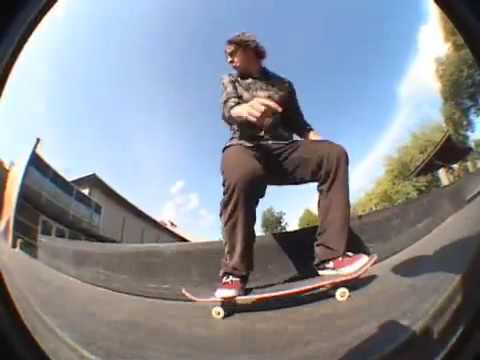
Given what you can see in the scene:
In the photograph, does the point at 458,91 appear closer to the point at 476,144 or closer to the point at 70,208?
the point at 476,144

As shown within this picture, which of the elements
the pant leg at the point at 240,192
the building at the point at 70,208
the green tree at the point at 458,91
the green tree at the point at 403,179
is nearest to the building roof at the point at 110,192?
the building at the point at 70,208

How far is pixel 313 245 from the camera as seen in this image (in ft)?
2.46

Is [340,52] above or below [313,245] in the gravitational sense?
above

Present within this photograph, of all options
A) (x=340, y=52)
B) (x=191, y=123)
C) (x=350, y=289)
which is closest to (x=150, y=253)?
(x=191, y=123)

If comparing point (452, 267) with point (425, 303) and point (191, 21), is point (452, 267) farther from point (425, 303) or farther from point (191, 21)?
point (191, 21)

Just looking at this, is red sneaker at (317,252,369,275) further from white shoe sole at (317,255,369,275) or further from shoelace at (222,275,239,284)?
shoelace at (222,275,239,284)

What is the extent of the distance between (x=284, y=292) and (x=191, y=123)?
312 mm

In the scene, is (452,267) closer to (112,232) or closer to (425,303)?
(425,303)

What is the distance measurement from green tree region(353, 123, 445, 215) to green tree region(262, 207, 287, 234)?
4.8 inches

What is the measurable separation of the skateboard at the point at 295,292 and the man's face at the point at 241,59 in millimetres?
355

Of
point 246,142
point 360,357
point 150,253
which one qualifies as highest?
point 246,142

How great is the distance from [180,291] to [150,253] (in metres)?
0.08

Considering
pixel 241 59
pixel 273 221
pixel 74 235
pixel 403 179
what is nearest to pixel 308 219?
pixel 273 221

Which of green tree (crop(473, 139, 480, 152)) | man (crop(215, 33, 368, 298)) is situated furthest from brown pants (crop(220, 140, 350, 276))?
green tree (crop(473, 139, 480, 152))
